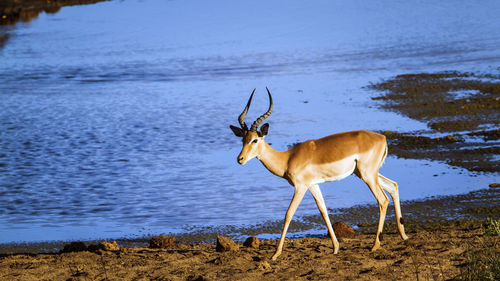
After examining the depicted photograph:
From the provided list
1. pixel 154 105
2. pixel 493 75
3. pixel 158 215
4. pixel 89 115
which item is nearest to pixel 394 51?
pixel 493 75

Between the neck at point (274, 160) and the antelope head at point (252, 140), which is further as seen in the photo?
the neck at point (274, 160)

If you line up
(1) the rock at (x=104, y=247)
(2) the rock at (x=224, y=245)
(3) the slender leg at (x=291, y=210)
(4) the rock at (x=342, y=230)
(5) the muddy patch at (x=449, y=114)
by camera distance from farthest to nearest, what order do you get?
(5) the muddy patch at (x=449, y=114), (4) the rock at (x=342, y=230), (1) the rock at (x=104, y=247), (2) the rock at (x=224, y=245), (3) the slender leg at (x=291, y=210)

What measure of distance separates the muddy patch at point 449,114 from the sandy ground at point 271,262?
416cm

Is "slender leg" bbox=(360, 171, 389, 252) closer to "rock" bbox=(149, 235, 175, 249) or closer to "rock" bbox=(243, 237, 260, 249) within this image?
"rock" bbox=(243, 237, 260, 249)

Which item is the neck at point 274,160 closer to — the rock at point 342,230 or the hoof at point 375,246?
the rock at point 342,230

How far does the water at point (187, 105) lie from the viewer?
1182 centimetres

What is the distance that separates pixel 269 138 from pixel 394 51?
1440cm

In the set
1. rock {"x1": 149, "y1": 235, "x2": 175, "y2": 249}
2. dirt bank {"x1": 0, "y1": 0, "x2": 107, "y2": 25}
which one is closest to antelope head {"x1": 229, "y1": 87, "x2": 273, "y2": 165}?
rock {"x1": 149, "y1": 235, "x2": 175, "y2": 249}

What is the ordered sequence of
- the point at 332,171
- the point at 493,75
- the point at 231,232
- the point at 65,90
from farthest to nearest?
1. the point at 65,90
2. the point at 493,75
3. the point at 231,232
4. the point at 332,171

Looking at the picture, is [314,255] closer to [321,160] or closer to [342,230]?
[342,230]

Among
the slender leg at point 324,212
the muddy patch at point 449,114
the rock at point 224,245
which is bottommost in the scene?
the muddy patch at point 449,114

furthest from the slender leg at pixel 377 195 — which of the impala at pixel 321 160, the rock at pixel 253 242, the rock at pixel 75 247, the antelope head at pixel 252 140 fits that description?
the rock at pixel 75 247

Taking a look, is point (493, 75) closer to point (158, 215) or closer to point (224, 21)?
point (158, 215)

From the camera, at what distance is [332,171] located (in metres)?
8.82
